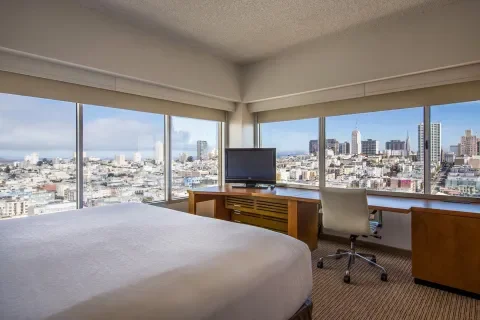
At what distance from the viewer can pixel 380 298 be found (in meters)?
2.25

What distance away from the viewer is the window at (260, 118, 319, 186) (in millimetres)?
4055

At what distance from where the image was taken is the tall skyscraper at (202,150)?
4.31 m

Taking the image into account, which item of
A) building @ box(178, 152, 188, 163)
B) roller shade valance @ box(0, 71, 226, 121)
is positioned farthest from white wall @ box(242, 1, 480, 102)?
building @ box(178, 152, 188, 163)

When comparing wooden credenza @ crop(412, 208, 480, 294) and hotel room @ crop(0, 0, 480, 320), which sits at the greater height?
hotel room @ crop(0, 0, 480, 320)

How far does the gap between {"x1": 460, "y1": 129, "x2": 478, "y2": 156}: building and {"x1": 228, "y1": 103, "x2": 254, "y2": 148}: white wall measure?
2816 mm

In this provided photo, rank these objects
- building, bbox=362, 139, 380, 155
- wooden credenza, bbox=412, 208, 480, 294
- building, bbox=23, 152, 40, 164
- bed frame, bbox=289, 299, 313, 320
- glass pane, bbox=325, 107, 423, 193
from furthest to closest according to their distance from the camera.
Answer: building, bbox=362, 139, 380, 155, glass pane, bbox=325, 107, 423, 193, building, bbox=23, 152, 40, 164, wooden credenza, bbox=412, 208, 480, 294, bed frame, bbox=289, 299, 313, 320

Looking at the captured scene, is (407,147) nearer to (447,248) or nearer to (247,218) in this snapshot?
(447,248)

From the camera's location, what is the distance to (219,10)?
8.82 ft

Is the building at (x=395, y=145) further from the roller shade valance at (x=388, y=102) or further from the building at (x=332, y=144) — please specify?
the building at (x=332, y=144)

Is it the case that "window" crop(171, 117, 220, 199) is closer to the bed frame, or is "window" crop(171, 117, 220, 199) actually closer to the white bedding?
the white bedding

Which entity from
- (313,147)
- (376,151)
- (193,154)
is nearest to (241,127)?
(193,154)

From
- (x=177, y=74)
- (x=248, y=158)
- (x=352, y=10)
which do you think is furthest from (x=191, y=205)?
(x=352, y=10)

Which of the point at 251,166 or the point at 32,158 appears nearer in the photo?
the point at 32,158

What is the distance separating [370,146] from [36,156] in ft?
12.9
